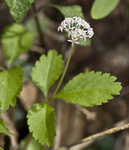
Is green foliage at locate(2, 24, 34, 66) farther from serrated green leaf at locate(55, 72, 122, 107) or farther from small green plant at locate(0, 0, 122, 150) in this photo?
serrated green leaf at locate(55, 72, 122, 107)

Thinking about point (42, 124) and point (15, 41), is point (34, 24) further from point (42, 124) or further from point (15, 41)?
point (42, 124)

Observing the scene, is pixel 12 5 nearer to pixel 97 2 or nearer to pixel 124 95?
pixel 97 2

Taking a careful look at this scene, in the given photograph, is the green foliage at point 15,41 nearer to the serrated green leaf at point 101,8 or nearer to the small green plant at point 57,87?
the small green plant at point 57,87

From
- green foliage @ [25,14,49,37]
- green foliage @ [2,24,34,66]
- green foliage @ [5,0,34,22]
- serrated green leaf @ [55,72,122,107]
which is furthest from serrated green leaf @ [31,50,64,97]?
green foliage @ [25,14,49,37]

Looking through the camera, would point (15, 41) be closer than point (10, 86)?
No

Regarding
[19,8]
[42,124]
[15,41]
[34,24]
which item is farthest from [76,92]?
[34,24]

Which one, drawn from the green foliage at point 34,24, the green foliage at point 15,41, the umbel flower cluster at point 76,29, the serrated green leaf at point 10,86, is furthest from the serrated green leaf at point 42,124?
the green foliage at point 34,24
